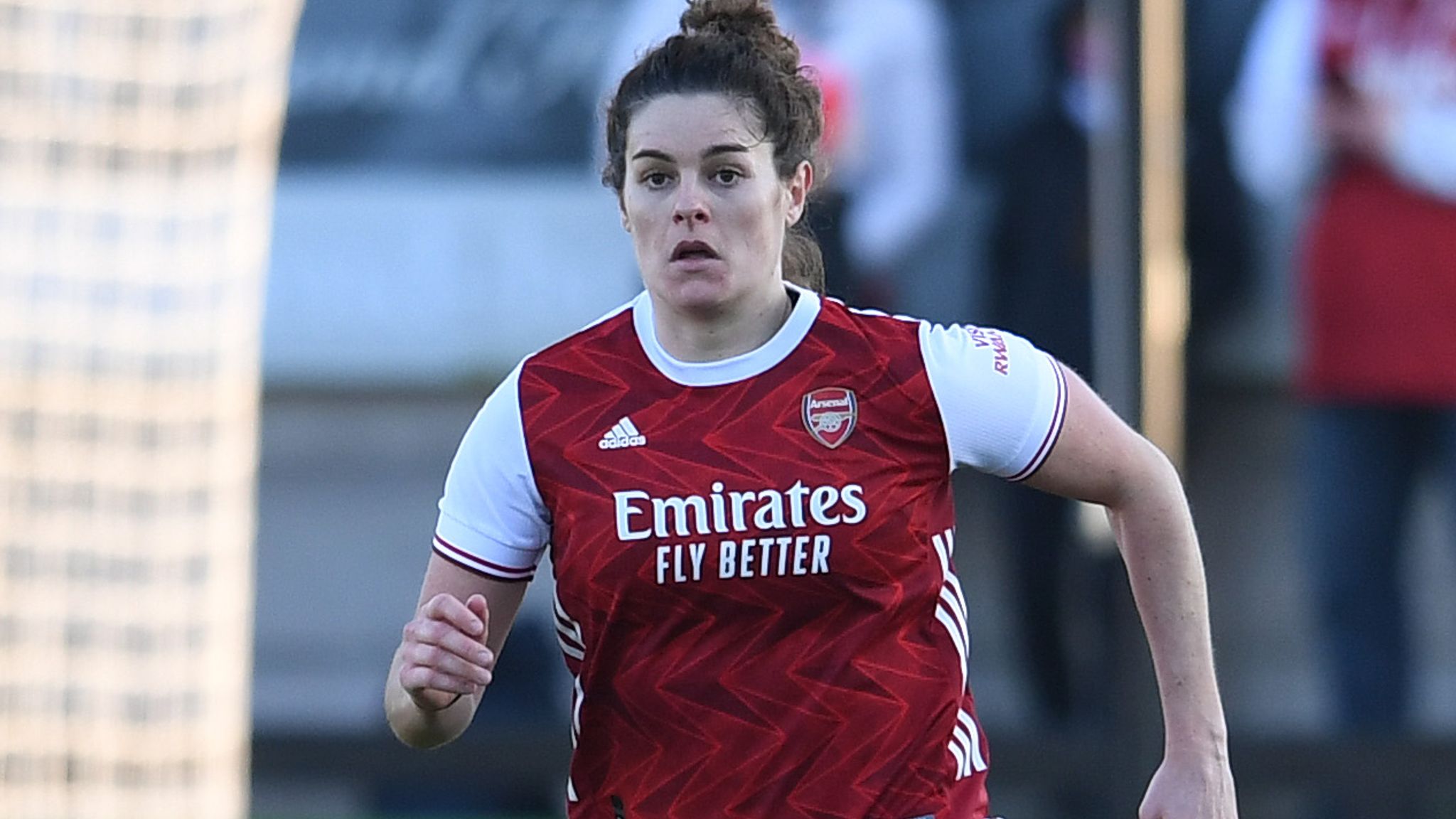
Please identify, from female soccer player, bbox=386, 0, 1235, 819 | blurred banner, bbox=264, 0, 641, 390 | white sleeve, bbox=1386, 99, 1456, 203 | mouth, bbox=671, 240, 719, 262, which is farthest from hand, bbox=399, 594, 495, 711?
white sleeve, bbox=1386, 99, 1456, 203

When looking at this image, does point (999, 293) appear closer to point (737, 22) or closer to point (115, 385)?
point (115, 385)

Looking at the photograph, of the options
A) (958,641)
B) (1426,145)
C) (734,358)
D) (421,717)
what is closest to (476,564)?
(421,717)

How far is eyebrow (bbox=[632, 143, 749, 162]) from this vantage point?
9.87 ft

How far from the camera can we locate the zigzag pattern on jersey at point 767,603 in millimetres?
3002

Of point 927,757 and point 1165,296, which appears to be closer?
point 927,757

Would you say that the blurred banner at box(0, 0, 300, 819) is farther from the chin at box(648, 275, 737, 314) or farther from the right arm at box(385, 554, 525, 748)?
the chin at box(648, 275, 737, 314)

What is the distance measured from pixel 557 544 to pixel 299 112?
3849mm

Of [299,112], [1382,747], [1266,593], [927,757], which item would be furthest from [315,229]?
[927,757]

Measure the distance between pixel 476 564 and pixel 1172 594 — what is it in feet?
3.18

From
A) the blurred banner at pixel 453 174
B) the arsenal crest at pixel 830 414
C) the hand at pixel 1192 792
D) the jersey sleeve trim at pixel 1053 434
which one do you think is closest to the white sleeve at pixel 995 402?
the jersey sleeve trim at pixel 1053 434

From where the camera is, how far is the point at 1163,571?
3.14m

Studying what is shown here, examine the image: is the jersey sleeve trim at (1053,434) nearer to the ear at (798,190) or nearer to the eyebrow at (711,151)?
the ear at (798,190)

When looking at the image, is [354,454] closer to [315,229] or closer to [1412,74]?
[315,229]

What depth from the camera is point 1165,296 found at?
6.45 metres
